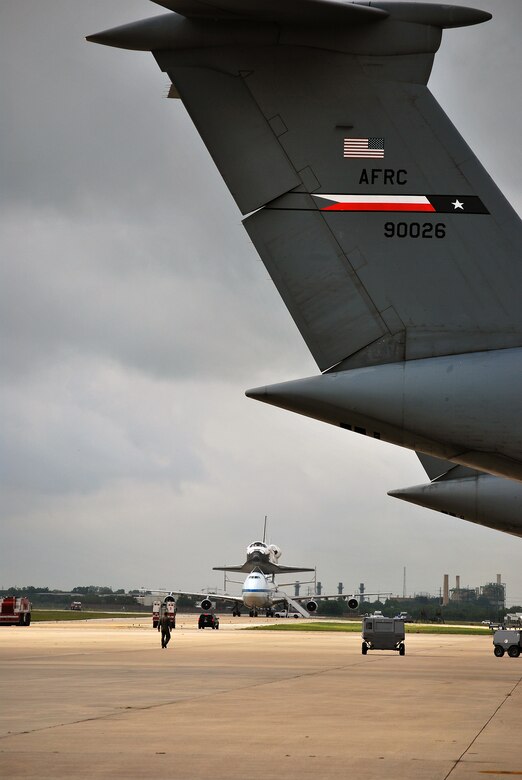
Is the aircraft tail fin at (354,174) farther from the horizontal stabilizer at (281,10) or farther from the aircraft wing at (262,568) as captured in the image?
the aircraft wing at (262,568)

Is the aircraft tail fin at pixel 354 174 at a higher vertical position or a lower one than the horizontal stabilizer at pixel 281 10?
lower

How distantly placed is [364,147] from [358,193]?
15.9 inches

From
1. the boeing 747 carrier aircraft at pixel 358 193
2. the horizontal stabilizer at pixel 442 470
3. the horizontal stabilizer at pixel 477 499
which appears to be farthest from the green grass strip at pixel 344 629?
the boeing 747 carrier aircraft at pixel 358 193

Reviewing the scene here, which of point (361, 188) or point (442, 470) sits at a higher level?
point (361, 188)

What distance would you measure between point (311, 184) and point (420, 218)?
3.22 feet

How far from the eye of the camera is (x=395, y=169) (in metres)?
9.48

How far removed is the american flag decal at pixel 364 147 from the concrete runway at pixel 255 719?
522cm

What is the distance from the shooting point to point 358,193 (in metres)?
9.52

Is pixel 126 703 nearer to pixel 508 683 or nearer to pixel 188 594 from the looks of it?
pixel 508 683

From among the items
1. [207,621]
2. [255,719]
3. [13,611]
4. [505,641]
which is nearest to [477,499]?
[255,719]

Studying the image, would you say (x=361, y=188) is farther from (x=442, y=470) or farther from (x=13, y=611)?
(x=13, y=611)

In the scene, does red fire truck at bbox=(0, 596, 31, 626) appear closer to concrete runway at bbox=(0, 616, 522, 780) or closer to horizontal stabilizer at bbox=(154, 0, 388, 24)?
concrete runway at bbox=(0, 616, 522, 780)

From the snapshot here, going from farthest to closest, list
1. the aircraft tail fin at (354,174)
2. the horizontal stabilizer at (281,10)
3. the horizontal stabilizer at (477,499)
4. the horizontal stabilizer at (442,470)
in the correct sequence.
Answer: the horizontal stabilizer at (442,470) → the horizontal stabilizer at (477,499) → the aircraft tail fin at (354,174) → the horizontal stabilizer at (281,10)

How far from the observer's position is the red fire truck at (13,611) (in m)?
53.7
